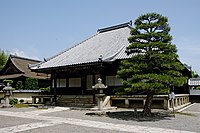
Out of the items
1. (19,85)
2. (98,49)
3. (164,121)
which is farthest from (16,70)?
(164,121)

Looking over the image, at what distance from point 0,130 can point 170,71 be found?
9.18 m

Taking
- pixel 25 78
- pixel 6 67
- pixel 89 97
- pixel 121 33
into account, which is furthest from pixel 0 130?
pixel 6 67

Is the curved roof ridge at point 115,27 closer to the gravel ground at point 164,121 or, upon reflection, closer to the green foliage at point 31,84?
the green foliage at point 31,84

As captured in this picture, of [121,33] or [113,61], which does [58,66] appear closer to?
[113,61]

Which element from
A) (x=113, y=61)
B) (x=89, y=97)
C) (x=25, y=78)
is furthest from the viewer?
(x=25, y=78)

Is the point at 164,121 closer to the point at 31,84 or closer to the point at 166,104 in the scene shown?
the point at 166,104

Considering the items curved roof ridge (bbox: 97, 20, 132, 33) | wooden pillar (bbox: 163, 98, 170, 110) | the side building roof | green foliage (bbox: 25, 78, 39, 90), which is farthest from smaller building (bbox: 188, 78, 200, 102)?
the side building roof

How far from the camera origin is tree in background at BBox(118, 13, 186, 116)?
485 inches

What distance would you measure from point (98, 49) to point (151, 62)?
966cm

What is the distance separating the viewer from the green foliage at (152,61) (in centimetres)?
1230

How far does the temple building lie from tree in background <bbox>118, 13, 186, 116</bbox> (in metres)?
4.57

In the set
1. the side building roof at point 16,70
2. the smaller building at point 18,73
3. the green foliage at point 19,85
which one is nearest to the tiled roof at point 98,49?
the green foliage at point 19,85

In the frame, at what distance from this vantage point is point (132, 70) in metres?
12.7

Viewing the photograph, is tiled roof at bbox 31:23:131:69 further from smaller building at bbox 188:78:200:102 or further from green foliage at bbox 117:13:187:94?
smaller building at bbox 188:78:200:102
